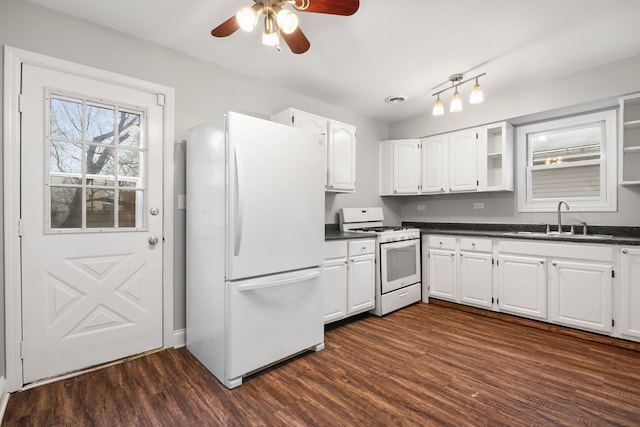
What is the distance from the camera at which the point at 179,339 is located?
8.48 feet

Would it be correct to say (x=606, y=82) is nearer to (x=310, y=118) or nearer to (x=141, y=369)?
(x=310, y=118)

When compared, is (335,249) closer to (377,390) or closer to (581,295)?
(377,390)

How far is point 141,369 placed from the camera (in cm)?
220

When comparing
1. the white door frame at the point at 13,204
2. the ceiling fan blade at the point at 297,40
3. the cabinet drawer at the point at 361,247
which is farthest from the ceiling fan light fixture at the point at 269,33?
the cabinet drawer at the point at 361,247

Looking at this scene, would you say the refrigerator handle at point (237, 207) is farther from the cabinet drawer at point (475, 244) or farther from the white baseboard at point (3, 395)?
the cabinet drawer at point (475, 244)

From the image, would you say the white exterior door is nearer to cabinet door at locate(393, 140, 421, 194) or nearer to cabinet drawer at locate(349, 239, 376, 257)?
cabinet drawer at locate(349, 239, 376, 257)

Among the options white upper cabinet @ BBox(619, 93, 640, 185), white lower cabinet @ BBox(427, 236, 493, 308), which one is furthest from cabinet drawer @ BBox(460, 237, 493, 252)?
white upper cabinet @ BBox(619, 93, 640, 185)

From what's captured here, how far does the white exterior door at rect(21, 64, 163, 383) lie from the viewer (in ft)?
6.53

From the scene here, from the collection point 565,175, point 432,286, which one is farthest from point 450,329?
point 565,175

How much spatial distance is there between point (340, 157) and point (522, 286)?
2.29 meters

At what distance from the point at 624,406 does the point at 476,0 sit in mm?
2606

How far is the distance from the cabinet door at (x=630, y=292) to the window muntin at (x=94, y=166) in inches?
155

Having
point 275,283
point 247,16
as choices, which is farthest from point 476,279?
point 247,16

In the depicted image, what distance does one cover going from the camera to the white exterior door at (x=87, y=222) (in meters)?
1.99
